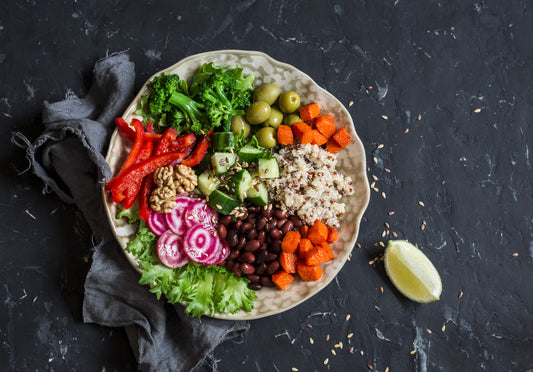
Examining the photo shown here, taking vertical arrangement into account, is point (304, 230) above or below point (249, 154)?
below

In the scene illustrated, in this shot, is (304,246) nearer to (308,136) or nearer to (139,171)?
(308,136)

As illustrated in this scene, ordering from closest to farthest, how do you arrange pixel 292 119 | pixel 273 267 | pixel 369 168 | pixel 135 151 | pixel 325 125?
1. pixel 135 151
2. pixel 273 267
3. pixel 325 125
4. pixel 292 119
5. pixel 369 168

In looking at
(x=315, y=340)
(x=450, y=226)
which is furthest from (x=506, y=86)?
(x=315, y=340)

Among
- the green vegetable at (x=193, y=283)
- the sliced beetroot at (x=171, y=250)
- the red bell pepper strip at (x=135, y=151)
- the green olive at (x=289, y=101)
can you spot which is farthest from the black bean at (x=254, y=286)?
the green olive at (x=289, y=101)

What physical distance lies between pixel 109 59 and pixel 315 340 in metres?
2.72

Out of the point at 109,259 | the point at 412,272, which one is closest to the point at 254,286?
the point at 109,259

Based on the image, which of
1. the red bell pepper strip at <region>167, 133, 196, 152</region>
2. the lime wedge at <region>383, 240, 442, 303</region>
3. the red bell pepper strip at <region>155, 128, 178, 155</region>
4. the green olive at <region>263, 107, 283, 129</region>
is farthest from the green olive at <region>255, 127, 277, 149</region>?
the lime wedge at <region>383, 240, 442, 303</region>

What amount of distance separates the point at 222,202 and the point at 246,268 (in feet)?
1.64

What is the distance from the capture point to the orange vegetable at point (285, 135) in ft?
10.5

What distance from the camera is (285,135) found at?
3.20m

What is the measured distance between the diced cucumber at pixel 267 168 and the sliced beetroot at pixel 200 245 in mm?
575

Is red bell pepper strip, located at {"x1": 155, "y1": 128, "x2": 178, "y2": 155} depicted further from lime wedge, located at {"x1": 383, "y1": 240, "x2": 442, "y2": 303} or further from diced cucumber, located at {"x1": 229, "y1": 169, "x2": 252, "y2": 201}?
lime wedge, located at {"x1": 383, "y1": 240, "x2": 442, "y2": 303}

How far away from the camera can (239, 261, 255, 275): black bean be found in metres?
3.04

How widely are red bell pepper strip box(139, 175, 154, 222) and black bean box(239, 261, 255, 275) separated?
75 centimetres
